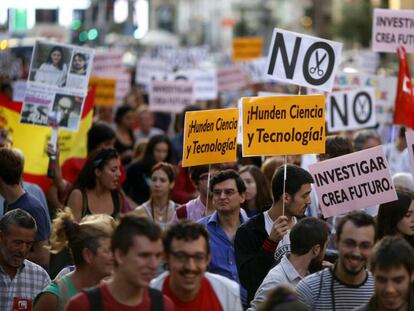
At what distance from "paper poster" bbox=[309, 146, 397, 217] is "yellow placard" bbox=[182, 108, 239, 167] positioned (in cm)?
110

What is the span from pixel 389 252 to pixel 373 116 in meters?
9.22

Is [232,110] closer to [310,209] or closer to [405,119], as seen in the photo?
[310,209]

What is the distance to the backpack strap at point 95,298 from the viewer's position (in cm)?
604

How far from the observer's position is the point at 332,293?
693 centimetres

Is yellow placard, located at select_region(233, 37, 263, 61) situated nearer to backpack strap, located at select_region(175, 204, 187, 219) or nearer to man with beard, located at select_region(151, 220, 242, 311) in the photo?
backpack strap, located at select_region(175, 204, 187, 219)

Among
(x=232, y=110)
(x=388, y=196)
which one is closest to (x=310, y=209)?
(x=232, y=110)

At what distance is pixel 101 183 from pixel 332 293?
4225 mm

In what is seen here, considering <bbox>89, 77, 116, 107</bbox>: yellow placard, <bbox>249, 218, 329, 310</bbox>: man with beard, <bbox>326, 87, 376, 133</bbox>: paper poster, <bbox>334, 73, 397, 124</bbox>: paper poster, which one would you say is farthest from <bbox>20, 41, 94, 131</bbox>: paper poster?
<bbox>89, 77, 116, 107</bbox>: yellow placard

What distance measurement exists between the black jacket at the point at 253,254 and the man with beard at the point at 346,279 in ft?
4.47

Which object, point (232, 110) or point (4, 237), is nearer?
point (4, 237)

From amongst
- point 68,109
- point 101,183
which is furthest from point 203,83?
point 101,183

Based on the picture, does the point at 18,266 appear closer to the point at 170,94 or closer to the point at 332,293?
the point at 332,293

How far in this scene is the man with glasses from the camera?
9.00 metres

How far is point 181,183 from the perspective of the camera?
13062 mm
